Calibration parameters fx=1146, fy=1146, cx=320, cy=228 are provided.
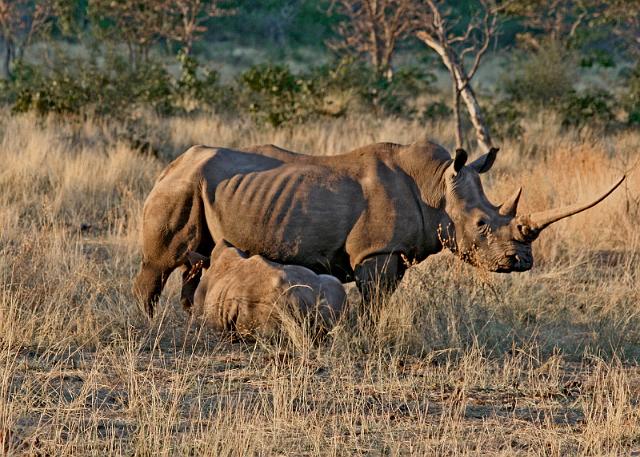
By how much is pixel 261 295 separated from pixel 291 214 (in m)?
0.57

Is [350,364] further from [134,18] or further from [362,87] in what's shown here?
[134,18]

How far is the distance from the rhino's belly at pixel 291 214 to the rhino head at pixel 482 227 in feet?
1.88

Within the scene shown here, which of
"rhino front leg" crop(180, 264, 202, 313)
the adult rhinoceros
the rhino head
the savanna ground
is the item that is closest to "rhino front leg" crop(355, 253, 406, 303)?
the adult rhinoceros

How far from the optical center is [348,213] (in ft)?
22.3

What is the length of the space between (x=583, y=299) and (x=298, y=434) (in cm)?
387

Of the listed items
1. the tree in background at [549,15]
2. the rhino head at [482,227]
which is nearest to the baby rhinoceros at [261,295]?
the rhino head at [482,227]

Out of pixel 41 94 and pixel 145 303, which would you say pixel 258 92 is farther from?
pixel 145 303

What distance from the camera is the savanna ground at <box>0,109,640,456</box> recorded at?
498cm

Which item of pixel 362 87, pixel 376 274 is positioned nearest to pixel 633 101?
pixel 362 87

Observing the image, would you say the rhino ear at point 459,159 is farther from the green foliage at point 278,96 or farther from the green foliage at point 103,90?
the green foliage at point 103,90

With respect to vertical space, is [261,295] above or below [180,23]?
above

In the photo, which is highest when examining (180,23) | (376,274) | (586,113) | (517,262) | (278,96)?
(517,262)

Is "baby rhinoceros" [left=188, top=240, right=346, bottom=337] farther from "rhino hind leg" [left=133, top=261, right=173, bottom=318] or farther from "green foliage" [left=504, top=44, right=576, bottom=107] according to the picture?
"green foliage" [left=504, top=44, right=576, bottom=107]

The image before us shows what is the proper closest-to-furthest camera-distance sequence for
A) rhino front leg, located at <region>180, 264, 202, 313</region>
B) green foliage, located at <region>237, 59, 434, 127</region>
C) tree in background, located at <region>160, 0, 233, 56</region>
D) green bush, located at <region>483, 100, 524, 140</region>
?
rhino front leg, located at <region>180, 264, 202, 313</region> → green bush, located at <region>483, 100, 524, 140</region> → green foliage, located at <region>237, 59, 434, 127</region> → tree in background, located at <region>160, 0, 233, 56</region>
